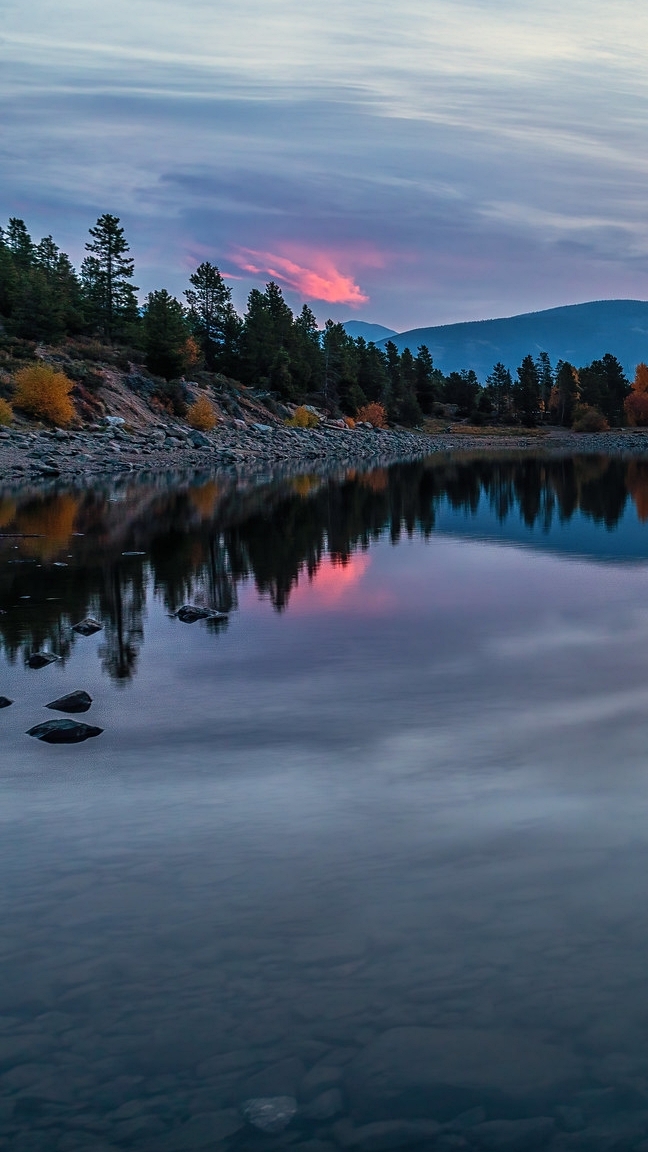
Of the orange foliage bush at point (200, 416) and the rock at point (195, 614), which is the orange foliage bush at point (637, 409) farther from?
the rock at point (195, 614)

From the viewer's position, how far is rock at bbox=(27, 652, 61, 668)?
598 inches

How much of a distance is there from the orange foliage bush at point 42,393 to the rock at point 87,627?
55851 millimetres

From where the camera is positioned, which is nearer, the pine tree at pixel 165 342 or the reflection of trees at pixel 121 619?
the reflection of trees at pixel 121 619

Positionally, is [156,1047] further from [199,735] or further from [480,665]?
[480,665]

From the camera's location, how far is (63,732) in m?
11.6

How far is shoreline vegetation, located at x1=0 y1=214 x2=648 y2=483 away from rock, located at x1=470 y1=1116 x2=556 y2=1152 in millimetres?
52010

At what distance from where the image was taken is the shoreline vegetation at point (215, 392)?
71.6 meters

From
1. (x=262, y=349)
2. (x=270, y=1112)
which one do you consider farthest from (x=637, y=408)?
Answer: (x=270, y=1112)

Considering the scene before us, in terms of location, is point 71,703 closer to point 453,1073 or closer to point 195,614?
point 195,614

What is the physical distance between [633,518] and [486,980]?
36346mm

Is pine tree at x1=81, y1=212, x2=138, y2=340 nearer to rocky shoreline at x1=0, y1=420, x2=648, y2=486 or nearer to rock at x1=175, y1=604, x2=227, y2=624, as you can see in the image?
rocky shoreline at x1=0, y1=420, x2=648, y2=486

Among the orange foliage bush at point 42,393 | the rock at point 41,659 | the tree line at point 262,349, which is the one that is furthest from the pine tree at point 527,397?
the rock at point 41,659

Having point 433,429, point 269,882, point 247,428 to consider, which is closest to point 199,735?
point 269,882

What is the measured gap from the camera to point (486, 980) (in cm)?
657
